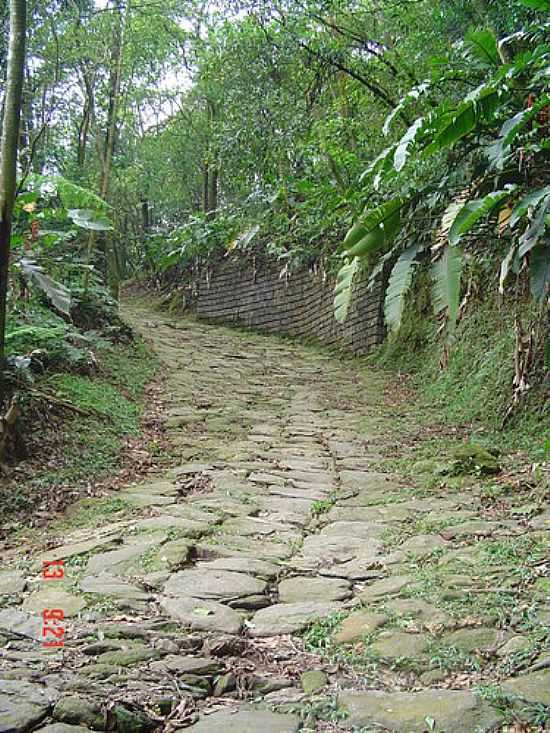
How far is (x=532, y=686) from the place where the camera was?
77.5 inches

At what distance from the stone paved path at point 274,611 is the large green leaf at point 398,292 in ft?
3.70

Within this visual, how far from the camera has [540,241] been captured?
414 cm

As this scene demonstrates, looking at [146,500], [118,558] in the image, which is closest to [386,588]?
[118,558]

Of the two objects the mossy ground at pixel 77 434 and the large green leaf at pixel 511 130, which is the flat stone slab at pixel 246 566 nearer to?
the mossy ground at pixel 77 434

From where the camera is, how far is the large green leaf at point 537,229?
386 centimetres

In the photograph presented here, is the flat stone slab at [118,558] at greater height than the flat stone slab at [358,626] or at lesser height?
lesser

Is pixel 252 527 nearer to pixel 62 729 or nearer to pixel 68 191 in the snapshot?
pixel 62 729

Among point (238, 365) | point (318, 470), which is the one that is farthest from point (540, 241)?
point (238, 365)

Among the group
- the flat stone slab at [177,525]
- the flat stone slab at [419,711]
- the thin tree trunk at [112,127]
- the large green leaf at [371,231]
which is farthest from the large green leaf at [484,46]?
the thin tree trunk at [112,127]

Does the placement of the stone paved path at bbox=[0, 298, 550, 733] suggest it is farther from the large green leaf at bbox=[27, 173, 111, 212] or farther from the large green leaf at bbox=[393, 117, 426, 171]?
the large green leaf at bbox=[27, 173, 111, 212]

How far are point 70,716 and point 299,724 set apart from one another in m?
0.58

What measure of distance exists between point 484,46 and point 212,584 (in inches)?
153

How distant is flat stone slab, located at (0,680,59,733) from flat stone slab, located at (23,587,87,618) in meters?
0.75

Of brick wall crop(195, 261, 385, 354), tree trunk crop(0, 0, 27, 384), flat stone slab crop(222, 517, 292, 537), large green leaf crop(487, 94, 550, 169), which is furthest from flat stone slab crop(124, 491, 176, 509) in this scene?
brick wall crop(195, 261, 385, 354)
